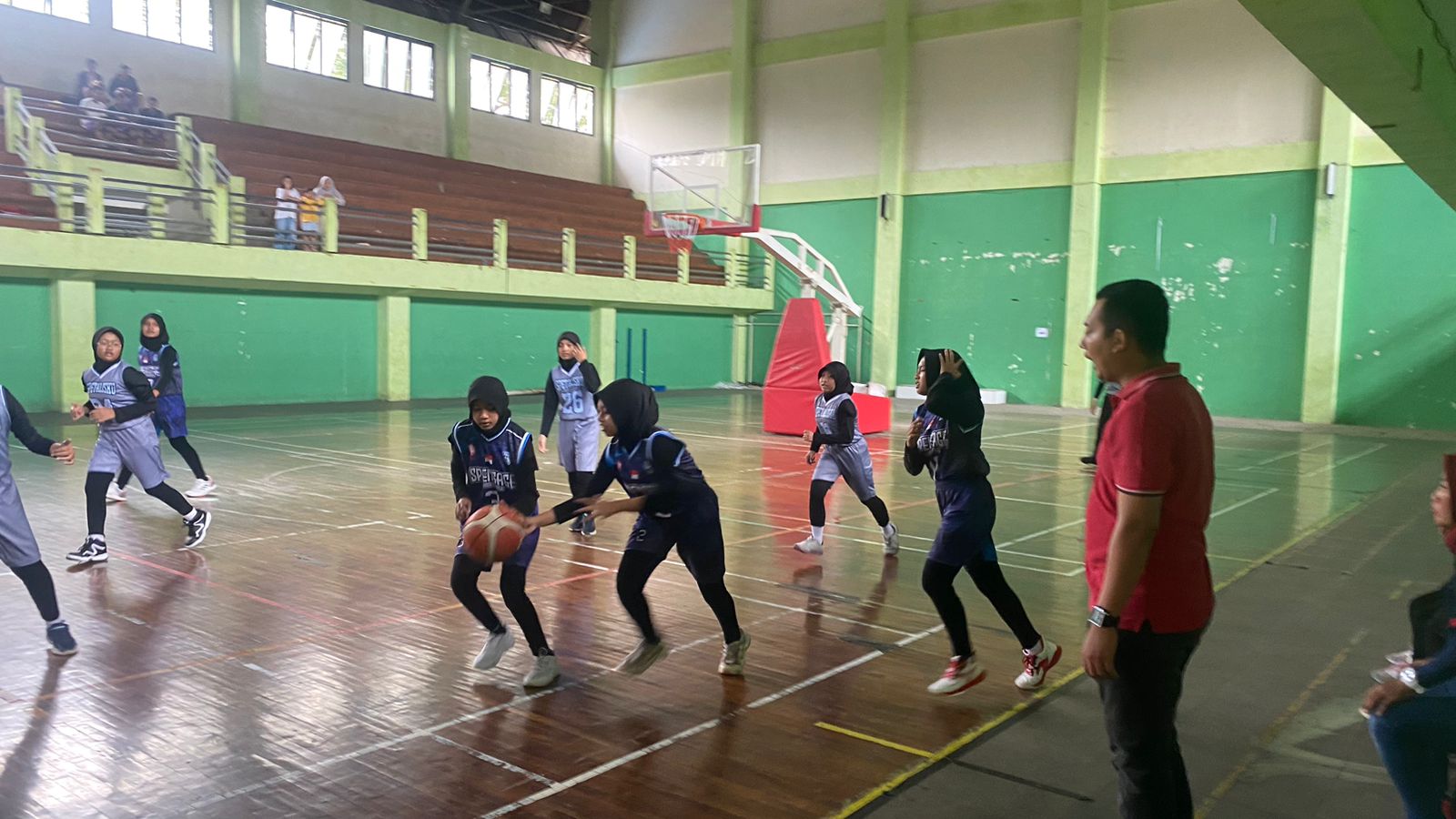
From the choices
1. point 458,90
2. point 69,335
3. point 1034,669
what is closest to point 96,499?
point 1034,669

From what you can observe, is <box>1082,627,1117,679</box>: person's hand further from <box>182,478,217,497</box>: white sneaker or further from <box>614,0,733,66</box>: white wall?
<box>614,0,733,66</box>: white wall

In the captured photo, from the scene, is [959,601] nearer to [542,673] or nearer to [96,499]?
[542,673]

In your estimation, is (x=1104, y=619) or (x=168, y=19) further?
(x=168, y=19)

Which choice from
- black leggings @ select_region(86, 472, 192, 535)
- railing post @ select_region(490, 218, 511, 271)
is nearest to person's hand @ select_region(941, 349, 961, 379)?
black leggings @ select_region(86, 472, 192, 535)

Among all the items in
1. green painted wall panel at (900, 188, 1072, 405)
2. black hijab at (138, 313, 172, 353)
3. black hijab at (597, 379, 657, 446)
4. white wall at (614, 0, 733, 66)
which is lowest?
black hijab at (597, 379, 657, 446)

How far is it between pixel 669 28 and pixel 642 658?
1187 inches

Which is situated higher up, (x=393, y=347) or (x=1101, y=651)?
(x=393, y=347)

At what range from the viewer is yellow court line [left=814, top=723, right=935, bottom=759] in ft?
14.4

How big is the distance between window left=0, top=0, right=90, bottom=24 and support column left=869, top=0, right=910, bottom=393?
18954 millimetres

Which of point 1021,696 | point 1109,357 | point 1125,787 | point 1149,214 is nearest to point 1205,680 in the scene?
point 1021,696

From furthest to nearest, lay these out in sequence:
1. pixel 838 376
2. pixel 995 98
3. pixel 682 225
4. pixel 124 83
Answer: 1. pixel 995 98
2. pixel 682 225
3. pixel 124 83
4. pixel 838 376

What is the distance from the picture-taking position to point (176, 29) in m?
24.3

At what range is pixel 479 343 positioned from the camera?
2497 cm

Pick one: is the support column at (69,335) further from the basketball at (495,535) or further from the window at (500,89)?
the basketball at (495,535)
